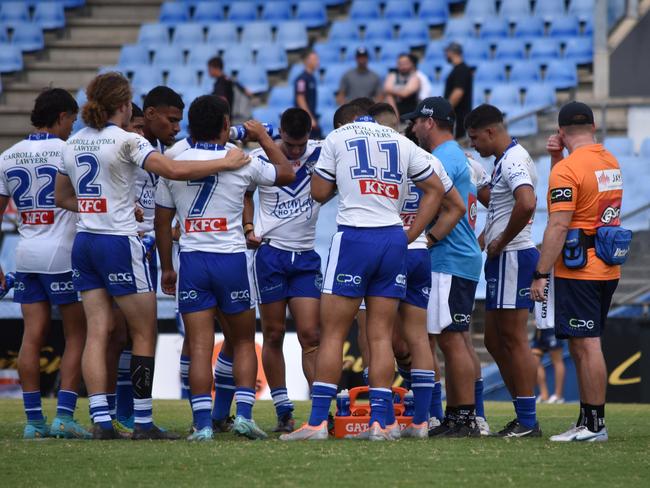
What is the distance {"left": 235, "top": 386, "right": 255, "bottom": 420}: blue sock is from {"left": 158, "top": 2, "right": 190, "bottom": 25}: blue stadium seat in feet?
53.4

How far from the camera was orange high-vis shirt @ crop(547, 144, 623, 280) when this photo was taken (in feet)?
25.2

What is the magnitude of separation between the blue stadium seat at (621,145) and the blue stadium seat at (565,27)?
12.6ft

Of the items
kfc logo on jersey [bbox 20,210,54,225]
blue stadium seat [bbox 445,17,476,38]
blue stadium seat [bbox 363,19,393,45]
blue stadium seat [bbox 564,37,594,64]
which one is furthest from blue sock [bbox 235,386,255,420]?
blue stadium seat [bbox 363,19,393,45]

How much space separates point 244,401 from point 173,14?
16428mm

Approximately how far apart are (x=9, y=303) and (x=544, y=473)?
404 inches

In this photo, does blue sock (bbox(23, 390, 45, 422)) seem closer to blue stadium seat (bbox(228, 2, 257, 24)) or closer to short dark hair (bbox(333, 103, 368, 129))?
short dark hair (bbox(333, 103, 368, 129))

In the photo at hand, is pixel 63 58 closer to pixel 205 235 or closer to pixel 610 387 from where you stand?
pixel 610 387

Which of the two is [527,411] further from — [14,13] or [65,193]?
[14,13]

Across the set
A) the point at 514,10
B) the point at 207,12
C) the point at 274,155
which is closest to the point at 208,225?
the point at 274,155

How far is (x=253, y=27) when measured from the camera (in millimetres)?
22016

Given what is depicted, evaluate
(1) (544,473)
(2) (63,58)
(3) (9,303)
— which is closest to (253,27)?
(2) (63,58)

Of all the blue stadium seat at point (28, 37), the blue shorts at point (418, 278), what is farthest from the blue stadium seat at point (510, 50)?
the blue shorts at point (418, 278)

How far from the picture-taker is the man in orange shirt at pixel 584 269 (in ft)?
24.9

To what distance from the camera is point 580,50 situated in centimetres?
1983
